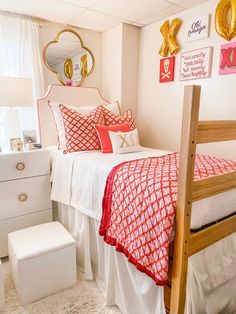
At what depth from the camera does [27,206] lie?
1942mm

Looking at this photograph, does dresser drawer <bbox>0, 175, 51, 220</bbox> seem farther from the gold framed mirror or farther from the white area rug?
the gold framed mirror

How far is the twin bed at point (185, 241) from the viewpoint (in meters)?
0.92

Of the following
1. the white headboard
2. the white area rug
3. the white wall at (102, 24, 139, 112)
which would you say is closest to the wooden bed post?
the white area rug

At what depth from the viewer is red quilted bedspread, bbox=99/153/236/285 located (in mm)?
973

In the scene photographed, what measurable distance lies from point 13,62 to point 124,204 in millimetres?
1858

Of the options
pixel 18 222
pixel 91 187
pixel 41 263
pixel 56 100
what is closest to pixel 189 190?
pixel 91 187

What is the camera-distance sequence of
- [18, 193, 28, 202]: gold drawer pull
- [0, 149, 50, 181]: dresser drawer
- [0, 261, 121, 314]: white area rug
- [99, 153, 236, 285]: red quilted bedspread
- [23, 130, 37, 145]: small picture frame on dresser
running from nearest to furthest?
[99, 153, 236, 285]: red quilted bedspread < [0, 261, 121, 314]: white area rug < [0, 149, 50, 181]: dresser drawer < [18, 193, 28, 202]: gold drawer pull < [23, 130, 37, 145]: small picture frame on dresser

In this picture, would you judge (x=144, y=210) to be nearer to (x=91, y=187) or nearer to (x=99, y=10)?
(x=91, y=187)

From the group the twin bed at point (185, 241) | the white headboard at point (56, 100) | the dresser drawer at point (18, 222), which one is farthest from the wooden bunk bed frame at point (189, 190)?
the white headboard at point (56, 100)

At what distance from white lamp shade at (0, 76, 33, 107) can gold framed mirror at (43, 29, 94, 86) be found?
55cm

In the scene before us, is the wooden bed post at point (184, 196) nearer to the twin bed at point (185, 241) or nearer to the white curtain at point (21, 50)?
the twin bed at point (185, 241)

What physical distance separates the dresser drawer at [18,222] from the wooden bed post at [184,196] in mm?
1368

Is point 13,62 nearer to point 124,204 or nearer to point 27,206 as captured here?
point 27,206

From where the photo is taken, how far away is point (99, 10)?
2.16 metres
